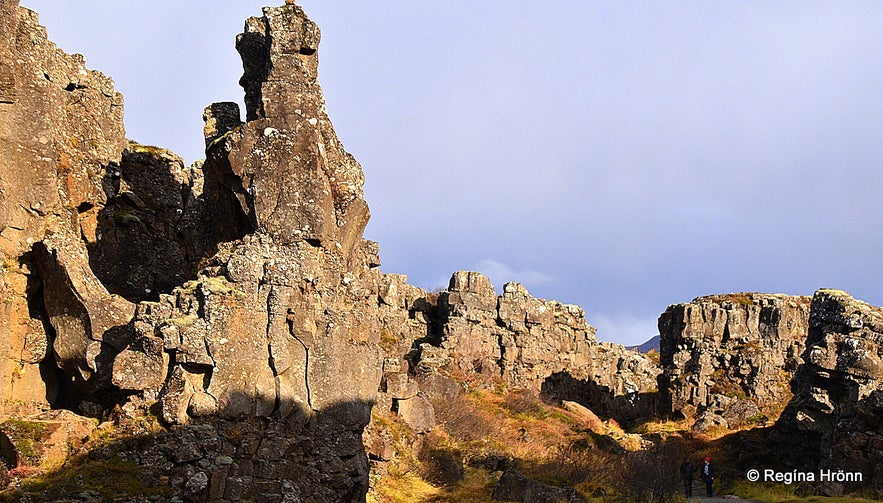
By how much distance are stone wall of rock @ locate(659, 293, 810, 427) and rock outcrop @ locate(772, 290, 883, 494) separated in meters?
8.79

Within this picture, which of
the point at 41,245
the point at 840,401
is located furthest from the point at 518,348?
the point at 41,245

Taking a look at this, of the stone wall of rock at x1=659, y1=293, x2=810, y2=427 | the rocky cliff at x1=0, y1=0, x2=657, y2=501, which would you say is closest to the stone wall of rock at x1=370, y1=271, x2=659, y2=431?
the stone wall of rock at x1=659, y1=293, x2=810, y2=427

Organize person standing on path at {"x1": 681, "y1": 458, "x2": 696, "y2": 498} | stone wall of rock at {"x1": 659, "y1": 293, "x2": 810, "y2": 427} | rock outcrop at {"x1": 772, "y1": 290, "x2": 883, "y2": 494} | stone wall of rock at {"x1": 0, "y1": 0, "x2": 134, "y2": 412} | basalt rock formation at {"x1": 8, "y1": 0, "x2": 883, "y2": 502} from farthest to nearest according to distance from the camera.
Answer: stone wall of rock at {"x1": 659, "y1": 293, "x2": 810, "y2": 427}
person standing on path at {"x1": 681, "y1": 458, "x2": 696, "y2": 498}
rock outcrop at {"x1": 772, "y1": 290, "x2": 883, "y2": 494}
stone wall of rock at {"x1": 0, "y1": 0, "x2": 134, "y2": 412}
basalt rock formation at {"x1": 8, "y1": 0, "x2": 883, "y2": 502}

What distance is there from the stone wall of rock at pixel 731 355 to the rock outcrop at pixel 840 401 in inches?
346

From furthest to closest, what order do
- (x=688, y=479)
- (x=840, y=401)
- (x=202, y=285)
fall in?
(x=840, y=401), (x=688, y=479), (x=202, y=285)

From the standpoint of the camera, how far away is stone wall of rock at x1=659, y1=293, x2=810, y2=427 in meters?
48.8

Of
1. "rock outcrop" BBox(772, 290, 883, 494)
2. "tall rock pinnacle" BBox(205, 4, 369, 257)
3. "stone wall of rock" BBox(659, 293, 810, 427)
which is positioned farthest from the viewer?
"stone wall of rock" BBox(659, 293, 810, 427)

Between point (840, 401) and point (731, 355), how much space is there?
17.8m

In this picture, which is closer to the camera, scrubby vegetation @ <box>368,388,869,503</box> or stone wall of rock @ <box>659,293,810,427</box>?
scrubby vegetation @ <box>368,388,869,503</box>

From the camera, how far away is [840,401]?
112 feet

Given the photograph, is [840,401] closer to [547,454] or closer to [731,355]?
[547,454]

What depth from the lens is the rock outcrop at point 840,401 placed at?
30672mm

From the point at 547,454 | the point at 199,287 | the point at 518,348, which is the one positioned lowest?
the point at 547,454

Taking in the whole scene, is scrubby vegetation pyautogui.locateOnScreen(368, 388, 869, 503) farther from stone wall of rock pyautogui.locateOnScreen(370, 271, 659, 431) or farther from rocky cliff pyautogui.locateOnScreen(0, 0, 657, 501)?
rocky cliff pyautogui.locateOnScreen(0, 0, 657, 501)
